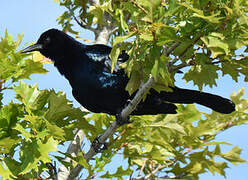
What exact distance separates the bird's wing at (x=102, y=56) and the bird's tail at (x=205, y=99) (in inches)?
28.0

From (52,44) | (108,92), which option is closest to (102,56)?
(108,92)

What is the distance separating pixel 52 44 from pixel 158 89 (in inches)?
94.5

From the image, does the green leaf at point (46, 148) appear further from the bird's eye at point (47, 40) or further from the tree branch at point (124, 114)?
the bird's eye at point (47, 40)

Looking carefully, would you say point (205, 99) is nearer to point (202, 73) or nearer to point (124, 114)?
point (202, 73)

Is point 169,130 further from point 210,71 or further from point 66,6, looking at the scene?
point 66,6

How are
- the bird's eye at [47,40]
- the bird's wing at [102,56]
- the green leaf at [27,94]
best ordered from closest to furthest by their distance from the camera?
the green leaf at [27,94] → the bird's wing at [102,56] → the bird's eye at [47,40]

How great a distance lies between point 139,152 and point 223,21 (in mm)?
1882

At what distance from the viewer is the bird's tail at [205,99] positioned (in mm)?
3953

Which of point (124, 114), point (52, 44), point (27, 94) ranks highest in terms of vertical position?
point (52, 44)

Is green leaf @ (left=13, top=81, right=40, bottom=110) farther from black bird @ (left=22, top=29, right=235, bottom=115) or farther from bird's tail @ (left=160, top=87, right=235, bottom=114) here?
bird's tail @ (left=160, top=87, right=235, bottom=114)

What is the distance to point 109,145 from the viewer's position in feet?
12.4

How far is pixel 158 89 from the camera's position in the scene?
2.95 metres

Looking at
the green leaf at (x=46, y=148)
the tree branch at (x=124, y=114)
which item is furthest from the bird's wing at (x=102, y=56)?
the green leaf at (x=46, y=148)

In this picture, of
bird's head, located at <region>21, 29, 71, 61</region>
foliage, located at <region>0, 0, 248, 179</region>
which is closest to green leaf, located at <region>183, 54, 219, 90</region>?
foliage, located at <region>0, 0, 248, 179</region>
